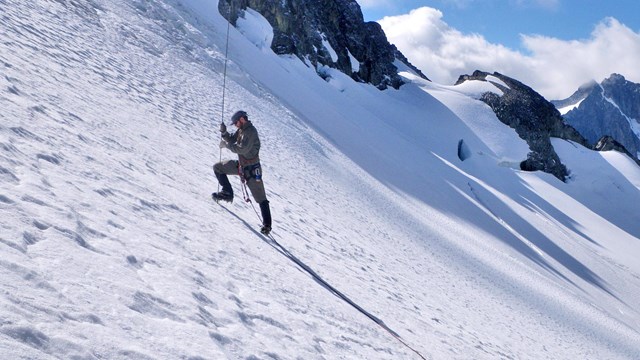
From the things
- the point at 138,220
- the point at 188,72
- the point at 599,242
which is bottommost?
the point at 138,220

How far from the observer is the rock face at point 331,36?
148 ft

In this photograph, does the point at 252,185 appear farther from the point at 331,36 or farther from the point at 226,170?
the point at 331,36

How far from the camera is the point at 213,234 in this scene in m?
7.20

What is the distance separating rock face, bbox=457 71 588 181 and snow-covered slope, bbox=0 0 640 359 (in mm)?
32167

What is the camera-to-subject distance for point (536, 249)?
2753 centimetres

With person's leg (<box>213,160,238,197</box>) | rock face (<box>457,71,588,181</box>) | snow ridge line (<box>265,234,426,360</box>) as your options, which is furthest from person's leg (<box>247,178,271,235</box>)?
rock face (<box>457,71,588,181</box>)

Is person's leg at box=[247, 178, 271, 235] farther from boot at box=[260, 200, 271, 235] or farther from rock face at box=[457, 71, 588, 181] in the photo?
rock face at box=[457, 71, 588, 181]

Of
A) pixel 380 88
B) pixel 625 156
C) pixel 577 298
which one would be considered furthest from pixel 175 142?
pixel 625 156

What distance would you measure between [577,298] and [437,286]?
1091cm

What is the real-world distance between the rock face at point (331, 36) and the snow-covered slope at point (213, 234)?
51.5ft

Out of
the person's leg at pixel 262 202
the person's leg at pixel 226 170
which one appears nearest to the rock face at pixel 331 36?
the person's leg at pixel 226 170

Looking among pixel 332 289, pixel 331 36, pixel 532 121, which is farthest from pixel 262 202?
pixel 532 121

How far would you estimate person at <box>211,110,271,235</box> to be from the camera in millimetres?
8633

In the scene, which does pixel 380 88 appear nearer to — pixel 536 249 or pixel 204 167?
pixel 536 249
